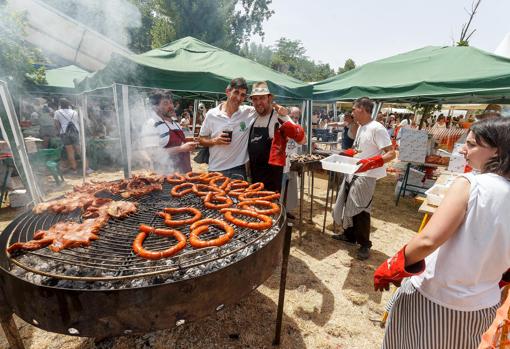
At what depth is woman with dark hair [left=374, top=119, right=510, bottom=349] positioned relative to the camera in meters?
1.44

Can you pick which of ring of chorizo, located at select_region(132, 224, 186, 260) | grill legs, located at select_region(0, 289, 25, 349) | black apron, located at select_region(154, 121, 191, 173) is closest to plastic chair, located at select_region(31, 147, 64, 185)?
black apron, located at select_region(154, 121, 191, 173)

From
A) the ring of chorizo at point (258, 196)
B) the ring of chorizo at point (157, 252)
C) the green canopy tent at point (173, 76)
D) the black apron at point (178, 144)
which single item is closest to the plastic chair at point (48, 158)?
the green canopy tent at point (173, 76)

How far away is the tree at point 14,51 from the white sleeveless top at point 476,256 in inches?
426

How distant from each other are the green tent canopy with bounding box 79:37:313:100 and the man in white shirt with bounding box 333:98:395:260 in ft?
10.1

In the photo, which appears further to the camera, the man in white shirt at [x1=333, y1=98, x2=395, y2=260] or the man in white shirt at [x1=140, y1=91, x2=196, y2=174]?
the man in white shirt at [x1=140, y1=91, x2=196, y2=174]

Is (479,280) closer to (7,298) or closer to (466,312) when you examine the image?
(466,312)

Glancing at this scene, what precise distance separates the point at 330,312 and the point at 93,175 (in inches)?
390

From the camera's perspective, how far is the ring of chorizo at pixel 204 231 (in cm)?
206

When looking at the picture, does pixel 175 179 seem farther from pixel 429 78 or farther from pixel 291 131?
pixel 429 78

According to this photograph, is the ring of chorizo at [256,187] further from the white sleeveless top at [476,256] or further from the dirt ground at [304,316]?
the white sleeveless top at [476,256]

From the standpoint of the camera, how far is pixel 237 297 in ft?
6.52

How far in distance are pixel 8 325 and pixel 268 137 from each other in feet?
11.8

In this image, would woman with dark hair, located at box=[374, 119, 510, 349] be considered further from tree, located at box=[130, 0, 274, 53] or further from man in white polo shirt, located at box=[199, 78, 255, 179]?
tree, located at box=[130, 0, 274, 53]

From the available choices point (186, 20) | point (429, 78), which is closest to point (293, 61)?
point (186, 20)
